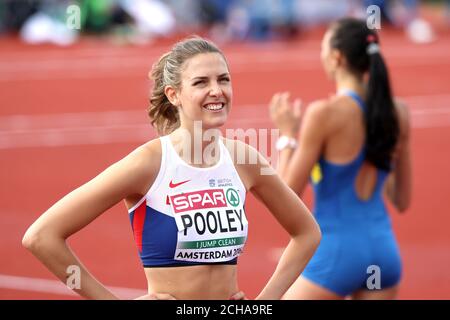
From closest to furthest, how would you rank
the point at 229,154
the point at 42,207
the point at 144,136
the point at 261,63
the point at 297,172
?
the point at 229,154
the point at 297,172
the point at 42,207
the point at 144,136
the point at 261,63

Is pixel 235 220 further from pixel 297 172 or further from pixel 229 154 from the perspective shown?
pixel 297 172

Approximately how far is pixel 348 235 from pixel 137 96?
46.5ft

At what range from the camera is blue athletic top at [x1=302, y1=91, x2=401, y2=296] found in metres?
5.16

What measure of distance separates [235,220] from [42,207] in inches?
291

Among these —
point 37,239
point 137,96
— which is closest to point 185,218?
point 37,239

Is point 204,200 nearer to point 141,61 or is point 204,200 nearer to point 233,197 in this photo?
point 233,197

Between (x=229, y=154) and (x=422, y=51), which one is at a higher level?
(x=422, y=51)

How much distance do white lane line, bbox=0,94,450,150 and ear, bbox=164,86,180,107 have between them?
10.6 meters

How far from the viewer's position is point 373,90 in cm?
525

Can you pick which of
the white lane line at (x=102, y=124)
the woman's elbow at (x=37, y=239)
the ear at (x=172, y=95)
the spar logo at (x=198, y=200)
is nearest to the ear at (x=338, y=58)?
the ear at (x=172, y=95)

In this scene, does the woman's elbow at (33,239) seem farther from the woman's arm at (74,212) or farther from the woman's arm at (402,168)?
the woman's arm at (402,168)

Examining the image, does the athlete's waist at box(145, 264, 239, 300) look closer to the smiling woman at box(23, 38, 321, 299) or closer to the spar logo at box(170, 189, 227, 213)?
the smiling woman at box(23, 38, 321, 299)
